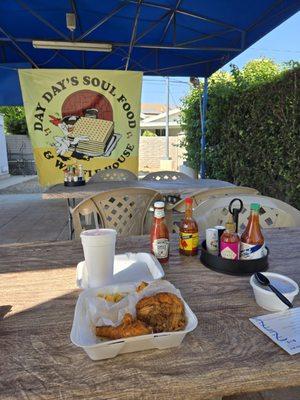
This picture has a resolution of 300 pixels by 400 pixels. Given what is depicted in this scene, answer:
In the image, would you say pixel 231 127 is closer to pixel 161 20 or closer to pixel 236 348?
pixel 161 20

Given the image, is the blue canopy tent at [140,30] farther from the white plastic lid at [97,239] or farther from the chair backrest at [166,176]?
the white plastic lid at [97,239]

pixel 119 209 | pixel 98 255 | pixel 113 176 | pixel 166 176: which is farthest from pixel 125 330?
pixel 113 176

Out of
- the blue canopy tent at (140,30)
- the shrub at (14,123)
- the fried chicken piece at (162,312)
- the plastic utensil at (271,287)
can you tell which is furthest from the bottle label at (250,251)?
the shrub at (14,123)

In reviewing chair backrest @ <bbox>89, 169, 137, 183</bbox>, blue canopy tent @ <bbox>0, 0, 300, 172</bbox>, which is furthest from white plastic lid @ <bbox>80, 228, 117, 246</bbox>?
blue canopy tent @ <bbox>0, 0, 300, 172</bbox>

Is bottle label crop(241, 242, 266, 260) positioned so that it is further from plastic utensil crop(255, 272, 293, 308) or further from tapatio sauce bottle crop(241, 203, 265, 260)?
plastic utensil crop(255, 272, 293, 308)

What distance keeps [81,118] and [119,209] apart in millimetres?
3032

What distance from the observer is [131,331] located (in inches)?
26.6

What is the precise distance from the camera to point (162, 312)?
74 cm

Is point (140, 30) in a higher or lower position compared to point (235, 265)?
higher

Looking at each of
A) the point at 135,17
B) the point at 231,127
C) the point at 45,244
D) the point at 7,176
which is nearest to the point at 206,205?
the point at 45,244

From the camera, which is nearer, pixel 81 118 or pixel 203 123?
pixel 81 118

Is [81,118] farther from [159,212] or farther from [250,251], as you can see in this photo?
[250,251]

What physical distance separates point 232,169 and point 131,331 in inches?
182

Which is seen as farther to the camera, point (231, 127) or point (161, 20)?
point (231, 127)
